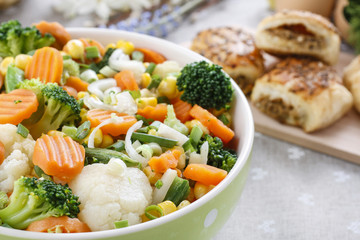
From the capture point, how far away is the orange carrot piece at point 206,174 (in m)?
2.12

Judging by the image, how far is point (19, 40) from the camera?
110 inches

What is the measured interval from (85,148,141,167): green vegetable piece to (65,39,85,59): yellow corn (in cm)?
86

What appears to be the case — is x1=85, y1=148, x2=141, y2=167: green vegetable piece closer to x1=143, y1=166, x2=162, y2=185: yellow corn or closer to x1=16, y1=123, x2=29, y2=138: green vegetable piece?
x1=143, y1=166, x2=162, y2=185: yellow corn

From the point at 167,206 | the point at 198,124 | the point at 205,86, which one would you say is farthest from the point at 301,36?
the point at 167,206

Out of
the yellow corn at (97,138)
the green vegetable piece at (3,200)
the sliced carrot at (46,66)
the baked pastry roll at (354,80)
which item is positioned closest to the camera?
the green vegetable piece at (3,200)

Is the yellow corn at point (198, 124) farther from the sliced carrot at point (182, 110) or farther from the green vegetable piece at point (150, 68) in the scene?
the green vegetable piece at point (150, 68)

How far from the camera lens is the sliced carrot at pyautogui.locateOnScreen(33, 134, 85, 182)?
1.94 meters

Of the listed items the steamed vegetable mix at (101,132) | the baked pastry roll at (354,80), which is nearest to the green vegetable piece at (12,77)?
the steamed vegetable mix at (101,132)

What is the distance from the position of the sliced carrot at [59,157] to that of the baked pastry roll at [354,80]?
8.43ft

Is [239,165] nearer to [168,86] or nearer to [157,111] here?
[157,111]

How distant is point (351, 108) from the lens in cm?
385

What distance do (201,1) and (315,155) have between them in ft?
8.41

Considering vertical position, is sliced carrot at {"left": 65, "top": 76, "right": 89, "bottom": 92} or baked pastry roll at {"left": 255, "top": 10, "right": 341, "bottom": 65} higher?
sliced carrot at {"left": 65, "top": 76, "right": 89, "bottom": 92}

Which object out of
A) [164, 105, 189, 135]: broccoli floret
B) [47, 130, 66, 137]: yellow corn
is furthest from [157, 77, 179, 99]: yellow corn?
[47, 130, 66, 137]: yellow corn
